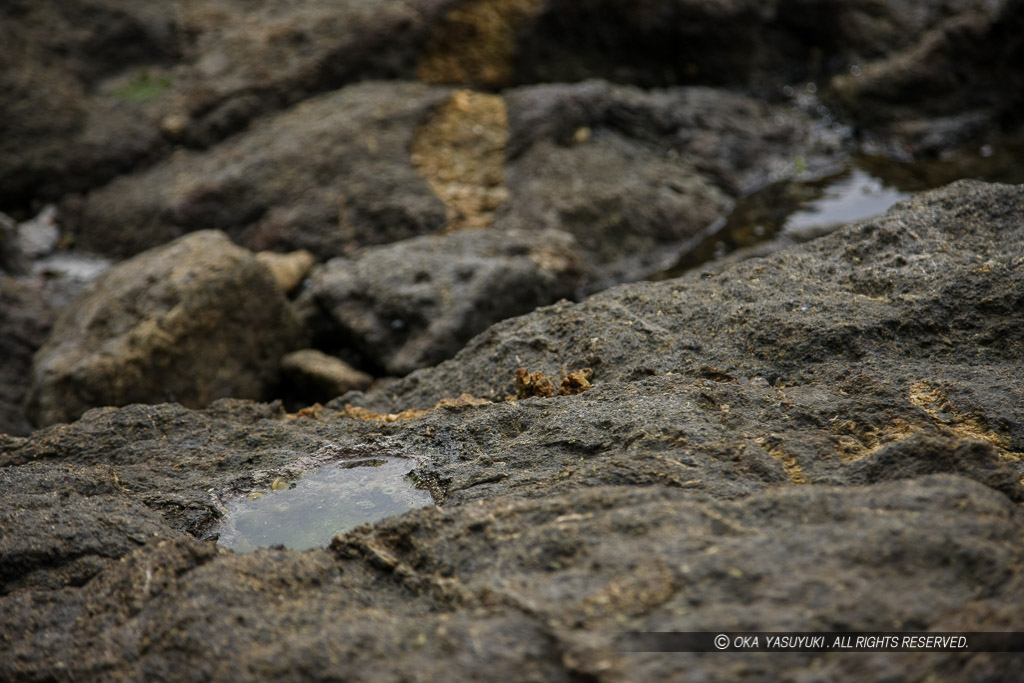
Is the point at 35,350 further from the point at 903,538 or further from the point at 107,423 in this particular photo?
the point at 903,538

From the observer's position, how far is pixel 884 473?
2352mm

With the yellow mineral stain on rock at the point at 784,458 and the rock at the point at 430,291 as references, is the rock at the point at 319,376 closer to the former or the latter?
the rock at the point at 430,291

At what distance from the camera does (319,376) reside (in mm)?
4840

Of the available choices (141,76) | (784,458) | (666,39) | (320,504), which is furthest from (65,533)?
(666,39)

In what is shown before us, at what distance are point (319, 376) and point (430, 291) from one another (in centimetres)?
79

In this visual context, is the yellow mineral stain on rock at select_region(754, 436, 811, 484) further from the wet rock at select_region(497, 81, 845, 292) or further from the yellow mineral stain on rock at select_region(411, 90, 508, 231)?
the yellow mineral stain on rock at select_region(411, 90, 508, 231)

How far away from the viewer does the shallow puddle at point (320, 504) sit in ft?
8.17

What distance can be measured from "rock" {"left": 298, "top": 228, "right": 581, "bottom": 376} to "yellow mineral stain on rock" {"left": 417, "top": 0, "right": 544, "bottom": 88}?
87.8 inches

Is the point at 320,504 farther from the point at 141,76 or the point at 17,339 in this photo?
the point at 141,76

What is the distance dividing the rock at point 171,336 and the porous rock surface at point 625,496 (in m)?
1.39

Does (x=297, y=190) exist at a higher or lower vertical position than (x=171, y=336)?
higher

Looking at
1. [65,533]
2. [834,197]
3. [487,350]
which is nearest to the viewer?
[65,533]

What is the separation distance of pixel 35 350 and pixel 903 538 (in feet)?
17.3

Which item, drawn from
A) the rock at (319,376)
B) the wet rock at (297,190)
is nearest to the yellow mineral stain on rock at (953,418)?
the rock at (319,376)
